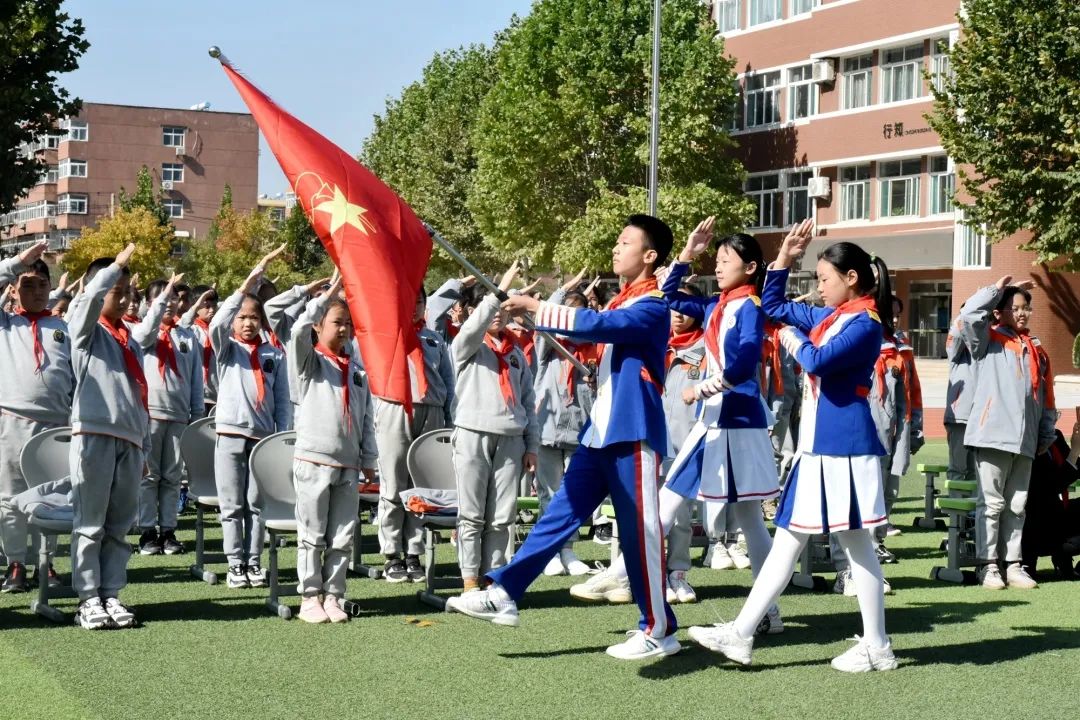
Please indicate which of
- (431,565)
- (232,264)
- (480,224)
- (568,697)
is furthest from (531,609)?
(232,264)

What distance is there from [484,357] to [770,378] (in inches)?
162

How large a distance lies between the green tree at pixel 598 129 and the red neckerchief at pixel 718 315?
99.5 ft

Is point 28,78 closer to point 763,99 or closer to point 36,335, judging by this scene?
point 36,335

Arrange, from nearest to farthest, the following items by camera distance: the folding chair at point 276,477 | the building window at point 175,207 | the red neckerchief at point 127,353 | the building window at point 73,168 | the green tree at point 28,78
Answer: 1. the red neckerchief at point 127,353
2. the folding chair at point 276,477
3. the green tree at point 28,78
4. the building window at point 73,168
5. the building window at point 175,207

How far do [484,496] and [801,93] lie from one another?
37.1m

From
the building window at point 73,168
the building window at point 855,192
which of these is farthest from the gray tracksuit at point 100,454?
the building window at point 73,168

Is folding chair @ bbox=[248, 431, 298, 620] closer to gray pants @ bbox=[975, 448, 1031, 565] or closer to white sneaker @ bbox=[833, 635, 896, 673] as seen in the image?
white sneaker @ bbox=[833, 635, 896, 673]

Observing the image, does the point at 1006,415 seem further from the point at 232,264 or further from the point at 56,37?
the point at 232,264

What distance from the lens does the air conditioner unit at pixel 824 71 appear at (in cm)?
4194

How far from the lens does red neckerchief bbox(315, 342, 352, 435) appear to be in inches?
320

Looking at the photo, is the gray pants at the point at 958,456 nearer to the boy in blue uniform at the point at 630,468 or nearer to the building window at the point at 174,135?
the boy in blue uniform at the point at 630,468

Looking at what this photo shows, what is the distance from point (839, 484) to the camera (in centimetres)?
686

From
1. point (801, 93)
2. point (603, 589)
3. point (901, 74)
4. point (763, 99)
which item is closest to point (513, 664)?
point (603, 589)

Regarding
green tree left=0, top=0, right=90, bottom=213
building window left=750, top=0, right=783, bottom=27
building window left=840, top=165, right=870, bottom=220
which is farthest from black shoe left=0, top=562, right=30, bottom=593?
building window left=750, top=0, right=783, bottom=27
